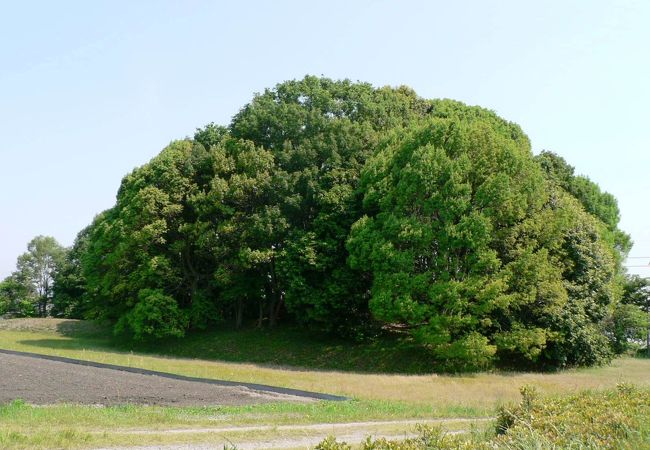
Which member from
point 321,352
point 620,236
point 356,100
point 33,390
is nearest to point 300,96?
point 356,100

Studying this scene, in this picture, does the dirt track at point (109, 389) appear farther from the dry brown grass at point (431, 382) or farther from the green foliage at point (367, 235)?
the green foliage at point (367, 235)

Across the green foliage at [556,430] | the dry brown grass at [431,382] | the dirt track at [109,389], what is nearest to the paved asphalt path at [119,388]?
the dirt track at [109,389]

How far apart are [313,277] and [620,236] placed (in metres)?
38.0

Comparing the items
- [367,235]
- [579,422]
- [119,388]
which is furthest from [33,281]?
[579,422]

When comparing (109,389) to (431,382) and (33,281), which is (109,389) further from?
(33,281)

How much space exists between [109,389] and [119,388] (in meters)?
0.35

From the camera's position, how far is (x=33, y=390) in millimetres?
18062

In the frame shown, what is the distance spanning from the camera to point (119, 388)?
1948cm

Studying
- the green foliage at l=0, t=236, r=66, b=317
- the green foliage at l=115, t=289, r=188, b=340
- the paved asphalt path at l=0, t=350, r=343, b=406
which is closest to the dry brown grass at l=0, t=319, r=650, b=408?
the paved asphalt path at l=0, t=350, r=343, b=406

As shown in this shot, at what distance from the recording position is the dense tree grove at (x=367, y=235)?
106ft

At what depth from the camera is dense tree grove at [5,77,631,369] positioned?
3234 cm

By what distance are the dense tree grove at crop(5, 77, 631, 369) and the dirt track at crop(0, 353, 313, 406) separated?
13.7 meters

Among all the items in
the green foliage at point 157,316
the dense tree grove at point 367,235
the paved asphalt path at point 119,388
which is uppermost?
the dense tree grove at point 367,235

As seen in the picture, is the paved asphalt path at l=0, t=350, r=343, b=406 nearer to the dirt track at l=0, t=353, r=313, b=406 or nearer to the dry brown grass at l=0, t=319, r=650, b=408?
the dirt track at l=0, t=353, r=313, b=406
